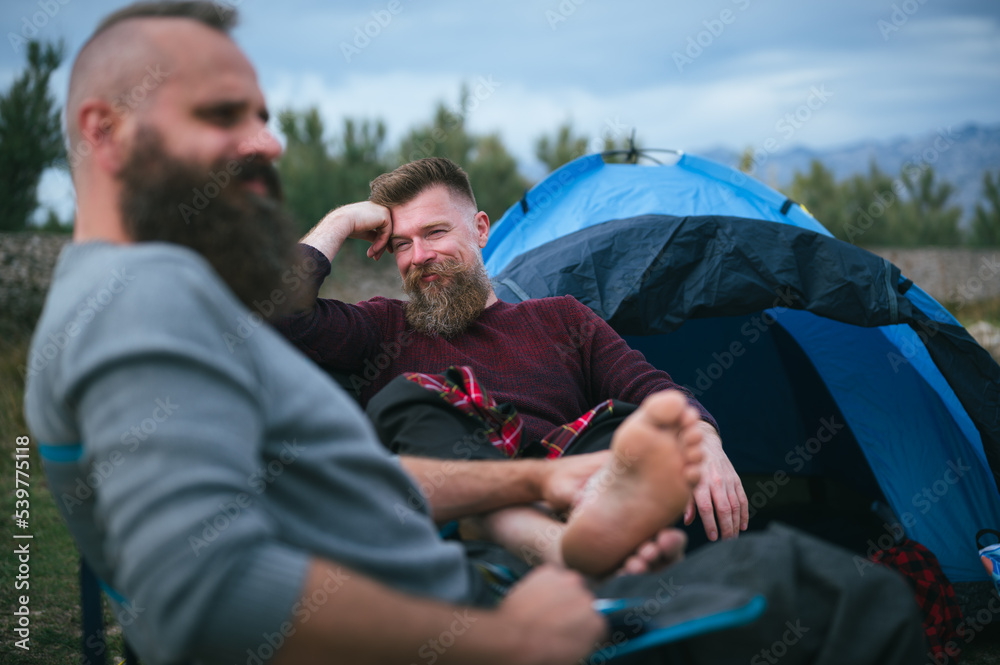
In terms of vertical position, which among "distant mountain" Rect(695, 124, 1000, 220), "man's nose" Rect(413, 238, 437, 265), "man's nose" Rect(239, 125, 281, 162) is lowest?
"distant mountain" Rect(695, 124, 1000, 220)

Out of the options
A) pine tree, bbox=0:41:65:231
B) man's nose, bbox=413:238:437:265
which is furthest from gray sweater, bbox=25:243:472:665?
pine tree, bbox=0:41:65:231

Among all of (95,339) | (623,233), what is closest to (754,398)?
(623,233)

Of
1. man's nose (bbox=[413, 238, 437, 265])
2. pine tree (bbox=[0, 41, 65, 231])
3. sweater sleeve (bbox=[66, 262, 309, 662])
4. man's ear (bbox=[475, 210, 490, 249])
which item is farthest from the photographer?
pine tree (bbox=[0, 41, 65, 231])

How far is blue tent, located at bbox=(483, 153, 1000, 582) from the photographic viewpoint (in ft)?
7.65

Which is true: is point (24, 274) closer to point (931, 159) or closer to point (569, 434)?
point (569, 434)

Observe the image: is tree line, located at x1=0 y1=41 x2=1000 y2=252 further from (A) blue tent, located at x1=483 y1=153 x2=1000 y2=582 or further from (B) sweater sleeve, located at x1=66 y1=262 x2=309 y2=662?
(B) sweater sleeve, located at x1=66 y1=262 x2=309 y2=662

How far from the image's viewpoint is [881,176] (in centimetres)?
1177

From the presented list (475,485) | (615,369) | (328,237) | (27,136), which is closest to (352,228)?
(328,237)

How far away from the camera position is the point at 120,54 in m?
0.95

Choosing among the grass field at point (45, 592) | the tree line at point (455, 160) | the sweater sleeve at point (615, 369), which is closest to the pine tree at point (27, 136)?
the tree line at point (455, 160)

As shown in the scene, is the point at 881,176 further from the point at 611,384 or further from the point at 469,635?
the point at 469,635

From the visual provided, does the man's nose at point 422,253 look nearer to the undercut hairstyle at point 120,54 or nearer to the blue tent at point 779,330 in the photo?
the blue tent at point 779,330

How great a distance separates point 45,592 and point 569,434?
1963mm

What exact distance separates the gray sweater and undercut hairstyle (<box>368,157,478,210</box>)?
162cm
